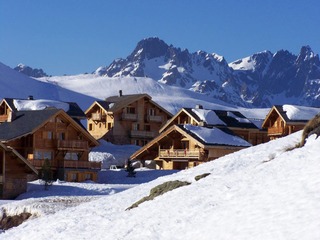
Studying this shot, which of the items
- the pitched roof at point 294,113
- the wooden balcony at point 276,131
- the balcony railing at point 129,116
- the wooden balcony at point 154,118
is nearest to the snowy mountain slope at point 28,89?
the wooden balcony at point 154,118

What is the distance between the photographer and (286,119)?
8462cm

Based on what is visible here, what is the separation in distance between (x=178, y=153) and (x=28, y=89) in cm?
11982

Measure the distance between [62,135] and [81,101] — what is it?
4786 inches

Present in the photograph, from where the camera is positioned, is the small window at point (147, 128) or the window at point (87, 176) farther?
the small window at point (147, 128)

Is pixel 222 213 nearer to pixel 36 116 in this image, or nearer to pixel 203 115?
pixel 36 116

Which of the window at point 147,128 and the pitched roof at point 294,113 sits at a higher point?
the pitched roof at point 294,113

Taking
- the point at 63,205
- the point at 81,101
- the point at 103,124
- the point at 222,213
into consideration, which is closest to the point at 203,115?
the point at 103,124

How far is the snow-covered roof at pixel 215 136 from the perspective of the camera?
68.5m

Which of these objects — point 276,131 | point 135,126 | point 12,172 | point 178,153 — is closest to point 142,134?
point 135,126

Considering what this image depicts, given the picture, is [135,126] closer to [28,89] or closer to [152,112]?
[152,112]

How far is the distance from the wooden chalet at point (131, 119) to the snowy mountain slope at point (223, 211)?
63.6 meters

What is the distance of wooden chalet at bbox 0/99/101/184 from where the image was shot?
64000 mm

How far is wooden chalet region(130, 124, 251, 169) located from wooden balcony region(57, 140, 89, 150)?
7.75 m

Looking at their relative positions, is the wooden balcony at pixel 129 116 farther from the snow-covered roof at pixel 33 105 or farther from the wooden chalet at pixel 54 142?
the wooden chalet at pixel 54 142
